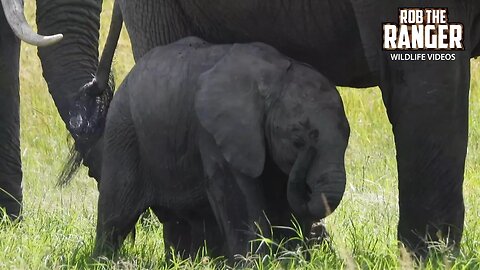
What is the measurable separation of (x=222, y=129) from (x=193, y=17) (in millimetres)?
769

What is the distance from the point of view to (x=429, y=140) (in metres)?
5.23

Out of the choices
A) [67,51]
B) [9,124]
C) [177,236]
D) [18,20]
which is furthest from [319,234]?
[9,124]

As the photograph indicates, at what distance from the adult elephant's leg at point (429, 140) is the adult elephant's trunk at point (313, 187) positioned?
26 cm

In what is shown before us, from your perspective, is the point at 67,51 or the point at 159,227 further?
the point at 67,51

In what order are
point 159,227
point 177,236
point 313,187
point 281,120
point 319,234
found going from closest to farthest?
point 313,187 → point 281,120 → point 177,236 → point 319,234 → point 159,227

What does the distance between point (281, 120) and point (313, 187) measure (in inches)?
10.1

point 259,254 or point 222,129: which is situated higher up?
point 222,129

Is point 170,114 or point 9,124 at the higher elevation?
point 170,114

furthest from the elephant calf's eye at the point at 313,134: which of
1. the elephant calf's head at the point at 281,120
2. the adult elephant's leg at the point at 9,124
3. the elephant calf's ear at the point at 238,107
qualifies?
the adult elephant's leg at the point at 9,124

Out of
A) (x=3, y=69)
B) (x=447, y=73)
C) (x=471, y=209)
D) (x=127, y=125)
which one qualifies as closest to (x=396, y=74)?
(x=447, y=73)

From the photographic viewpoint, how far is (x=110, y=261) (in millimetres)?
5508

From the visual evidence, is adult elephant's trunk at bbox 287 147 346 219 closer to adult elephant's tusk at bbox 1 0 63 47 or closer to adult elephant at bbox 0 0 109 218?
adult elephant's tusk at bbox 1 0 63 47

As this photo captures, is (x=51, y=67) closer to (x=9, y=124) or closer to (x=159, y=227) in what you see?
(x=9, y=124)

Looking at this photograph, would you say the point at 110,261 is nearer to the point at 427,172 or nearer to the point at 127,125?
the point at 127,125
